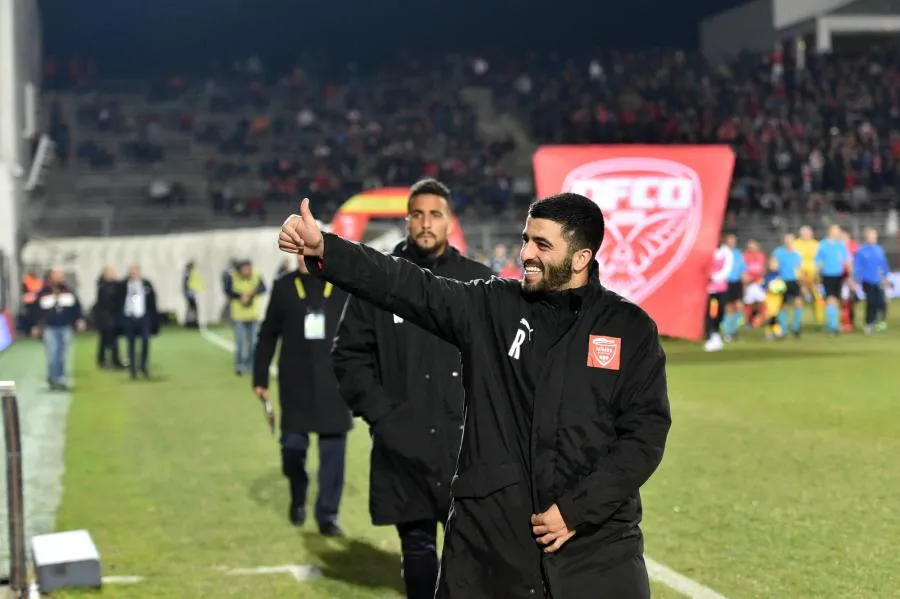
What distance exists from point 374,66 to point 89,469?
43.0m

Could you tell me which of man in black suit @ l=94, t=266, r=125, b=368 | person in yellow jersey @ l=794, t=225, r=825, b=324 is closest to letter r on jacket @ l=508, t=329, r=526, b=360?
man in black suit @ l=94, t=266, r=125, b=368

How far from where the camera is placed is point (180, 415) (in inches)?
638

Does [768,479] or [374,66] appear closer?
[768,479]

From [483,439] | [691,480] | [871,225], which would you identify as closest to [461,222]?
[871,225]

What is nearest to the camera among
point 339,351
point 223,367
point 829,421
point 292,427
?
point 339,351

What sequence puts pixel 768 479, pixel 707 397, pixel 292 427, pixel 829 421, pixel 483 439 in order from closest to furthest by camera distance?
pixel 483 439 < pixel 292 427 < pixel 768 479 < pixel 829 421 < pixel 707 397

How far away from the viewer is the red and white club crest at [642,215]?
54.0 ft

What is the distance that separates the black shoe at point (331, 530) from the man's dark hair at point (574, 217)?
17.0 feet

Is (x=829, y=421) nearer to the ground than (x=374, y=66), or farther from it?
nearer to the ground

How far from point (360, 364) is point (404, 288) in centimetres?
234

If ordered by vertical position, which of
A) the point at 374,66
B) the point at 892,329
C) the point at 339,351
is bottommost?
the point at 892,329

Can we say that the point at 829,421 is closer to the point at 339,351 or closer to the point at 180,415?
the point at 180,415

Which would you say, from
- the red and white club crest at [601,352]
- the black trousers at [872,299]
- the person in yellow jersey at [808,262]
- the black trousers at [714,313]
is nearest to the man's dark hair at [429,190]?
the red and white club crest at [601,352]

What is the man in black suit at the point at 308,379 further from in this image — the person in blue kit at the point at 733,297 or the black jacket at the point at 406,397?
the person in blue kit at the point at 733,297
